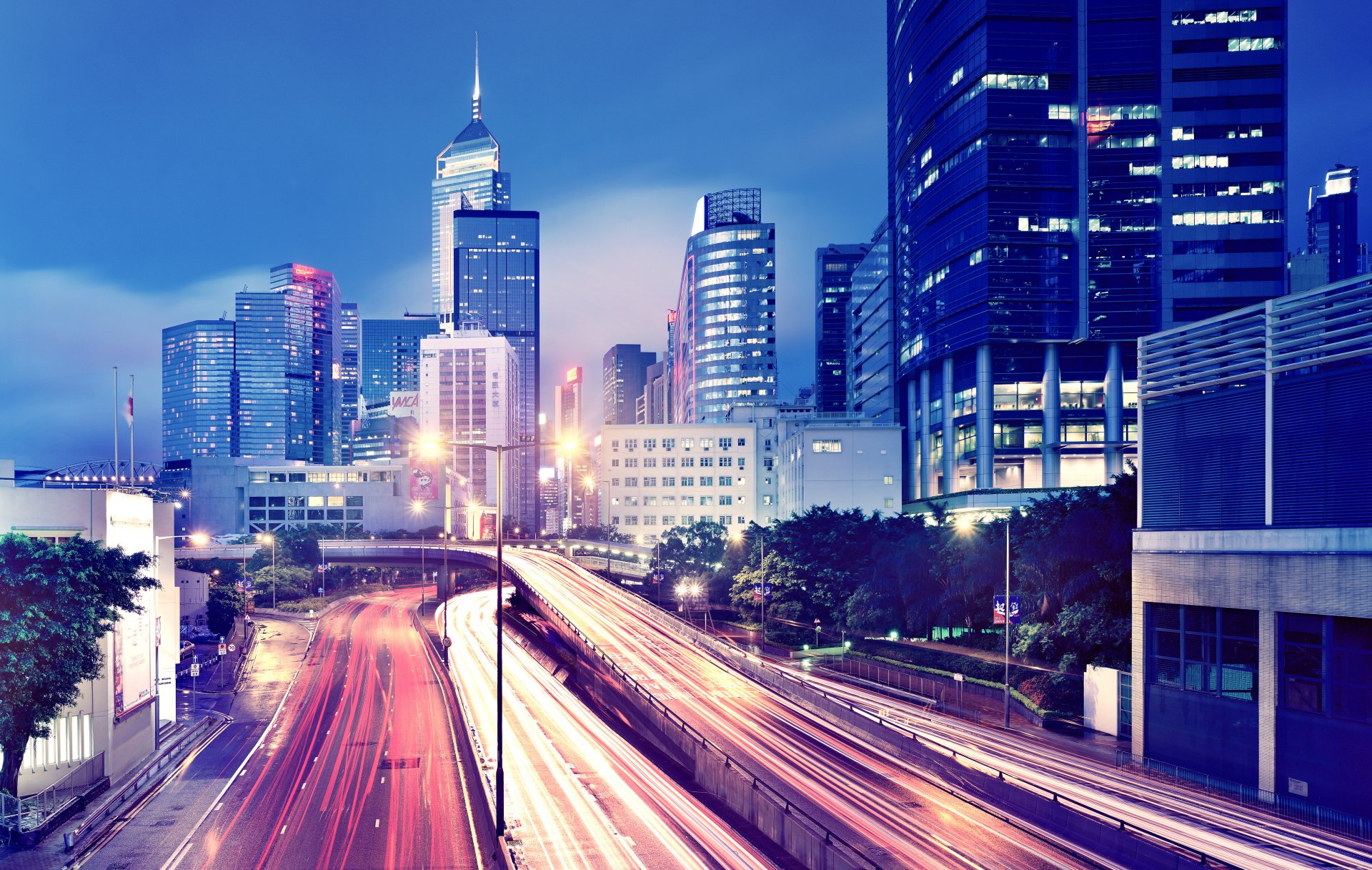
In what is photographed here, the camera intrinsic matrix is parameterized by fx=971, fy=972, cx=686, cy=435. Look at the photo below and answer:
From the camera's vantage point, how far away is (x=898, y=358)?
15575cm

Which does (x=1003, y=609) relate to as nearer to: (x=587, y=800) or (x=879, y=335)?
(x=587, y=800)

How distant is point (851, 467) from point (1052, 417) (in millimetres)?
28684

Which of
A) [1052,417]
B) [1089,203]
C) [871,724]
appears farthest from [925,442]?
[871,724]

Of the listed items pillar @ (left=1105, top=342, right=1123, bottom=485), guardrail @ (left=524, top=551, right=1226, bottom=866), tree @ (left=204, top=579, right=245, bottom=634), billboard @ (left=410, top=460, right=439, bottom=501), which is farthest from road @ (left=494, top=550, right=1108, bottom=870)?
billboard @ (left=410, top=460, right=439, bottom=501)

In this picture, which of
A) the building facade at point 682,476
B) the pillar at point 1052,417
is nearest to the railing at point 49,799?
the pillar at point 1052,417

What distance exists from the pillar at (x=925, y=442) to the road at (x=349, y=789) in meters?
87.4

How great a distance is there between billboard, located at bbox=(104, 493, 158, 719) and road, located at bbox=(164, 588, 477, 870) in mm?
6446

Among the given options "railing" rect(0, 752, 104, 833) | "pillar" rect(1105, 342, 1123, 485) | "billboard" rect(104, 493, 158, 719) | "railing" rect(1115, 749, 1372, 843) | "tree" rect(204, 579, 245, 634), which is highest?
"pillar" rect(1105, 342, 1123, 485)

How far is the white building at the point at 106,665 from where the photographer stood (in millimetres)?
41250

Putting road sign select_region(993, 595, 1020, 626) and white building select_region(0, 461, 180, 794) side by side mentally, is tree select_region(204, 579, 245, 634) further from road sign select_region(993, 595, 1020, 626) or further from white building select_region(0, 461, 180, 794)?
road sign select_region(993, 595, 1020, 626)

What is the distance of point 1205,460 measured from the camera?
43.2m

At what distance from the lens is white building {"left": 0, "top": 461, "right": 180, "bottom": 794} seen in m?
41.2

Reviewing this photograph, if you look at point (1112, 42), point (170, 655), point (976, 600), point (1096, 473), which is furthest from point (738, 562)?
point (1112, 42)

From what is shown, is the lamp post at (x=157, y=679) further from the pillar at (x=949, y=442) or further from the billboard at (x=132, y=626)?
the pillar at (x=949, y=442)
